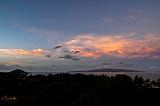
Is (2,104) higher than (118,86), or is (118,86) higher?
(118,86)

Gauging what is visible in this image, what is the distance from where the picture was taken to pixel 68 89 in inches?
1754

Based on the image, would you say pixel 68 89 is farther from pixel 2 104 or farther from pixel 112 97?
pixel 2 104

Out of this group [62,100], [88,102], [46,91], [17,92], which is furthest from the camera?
[17,92]

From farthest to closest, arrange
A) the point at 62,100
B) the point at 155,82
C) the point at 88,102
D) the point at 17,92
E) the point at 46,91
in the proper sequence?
the point at 155,82
the point at 17,92
the point at 46,91
the point at 62,100
the point at 88,102

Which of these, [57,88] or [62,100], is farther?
[57,88]

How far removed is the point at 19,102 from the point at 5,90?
54.5 feet

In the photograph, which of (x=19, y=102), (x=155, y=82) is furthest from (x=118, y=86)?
(x=155, y=82)

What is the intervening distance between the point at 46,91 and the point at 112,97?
12455 millimetres

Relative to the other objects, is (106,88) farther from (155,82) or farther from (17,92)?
(155,82)

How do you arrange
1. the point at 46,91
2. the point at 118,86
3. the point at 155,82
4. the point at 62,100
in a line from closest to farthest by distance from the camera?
the point at 62,100, the point at 118,86, the point at 46,91, the point at 155,82

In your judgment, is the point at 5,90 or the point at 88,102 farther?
the point at 5,90

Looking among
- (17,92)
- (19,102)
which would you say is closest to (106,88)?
(19,102)

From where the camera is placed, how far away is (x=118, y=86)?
43.6 metres

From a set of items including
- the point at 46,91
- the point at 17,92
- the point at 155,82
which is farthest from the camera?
the point at 155,82
